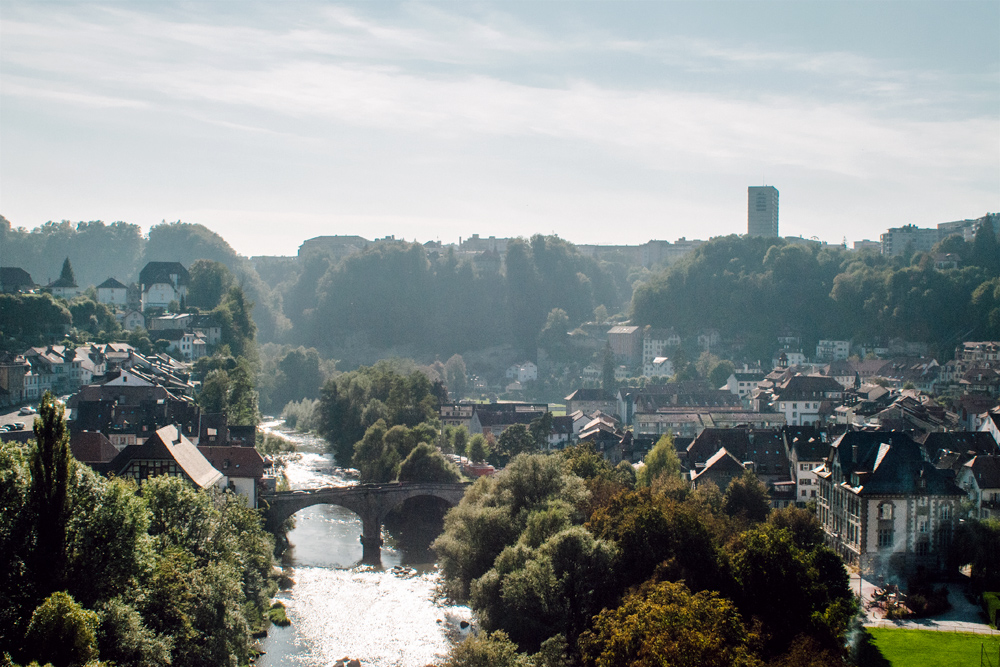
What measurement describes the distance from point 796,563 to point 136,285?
7662cm

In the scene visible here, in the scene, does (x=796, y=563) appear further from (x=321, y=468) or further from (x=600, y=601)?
(x=321, y=468)

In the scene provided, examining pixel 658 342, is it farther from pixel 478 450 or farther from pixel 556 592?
pixel 556 592

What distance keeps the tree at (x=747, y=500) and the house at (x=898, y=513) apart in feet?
11.5

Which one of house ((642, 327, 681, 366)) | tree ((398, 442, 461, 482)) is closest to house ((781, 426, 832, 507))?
tree ((398, 442, 461, 482))

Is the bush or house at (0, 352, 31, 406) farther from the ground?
house at (0, 352, 31, 406)

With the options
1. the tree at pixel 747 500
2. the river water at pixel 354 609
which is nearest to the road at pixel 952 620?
the tree at pixel 747 500

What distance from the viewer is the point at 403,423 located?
6512cm

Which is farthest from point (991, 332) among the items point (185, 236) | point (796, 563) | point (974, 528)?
point (185, 236)

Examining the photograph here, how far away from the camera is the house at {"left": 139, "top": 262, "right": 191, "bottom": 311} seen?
88812mm

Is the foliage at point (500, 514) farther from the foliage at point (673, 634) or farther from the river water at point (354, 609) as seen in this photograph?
the foliage at point (673, 634)

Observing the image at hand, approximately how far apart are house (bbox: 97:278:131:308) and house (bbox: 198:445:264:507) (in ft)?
171

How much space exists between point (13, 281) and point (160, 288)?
1325cm

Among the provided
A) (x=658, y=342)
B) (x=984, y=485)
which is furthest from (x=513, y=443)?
(x=658, y=342)

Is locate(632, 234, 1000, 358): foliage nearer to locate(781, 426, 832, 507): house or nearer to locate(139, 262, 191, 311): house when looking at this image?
locate(781, 426, 832, 507): house
